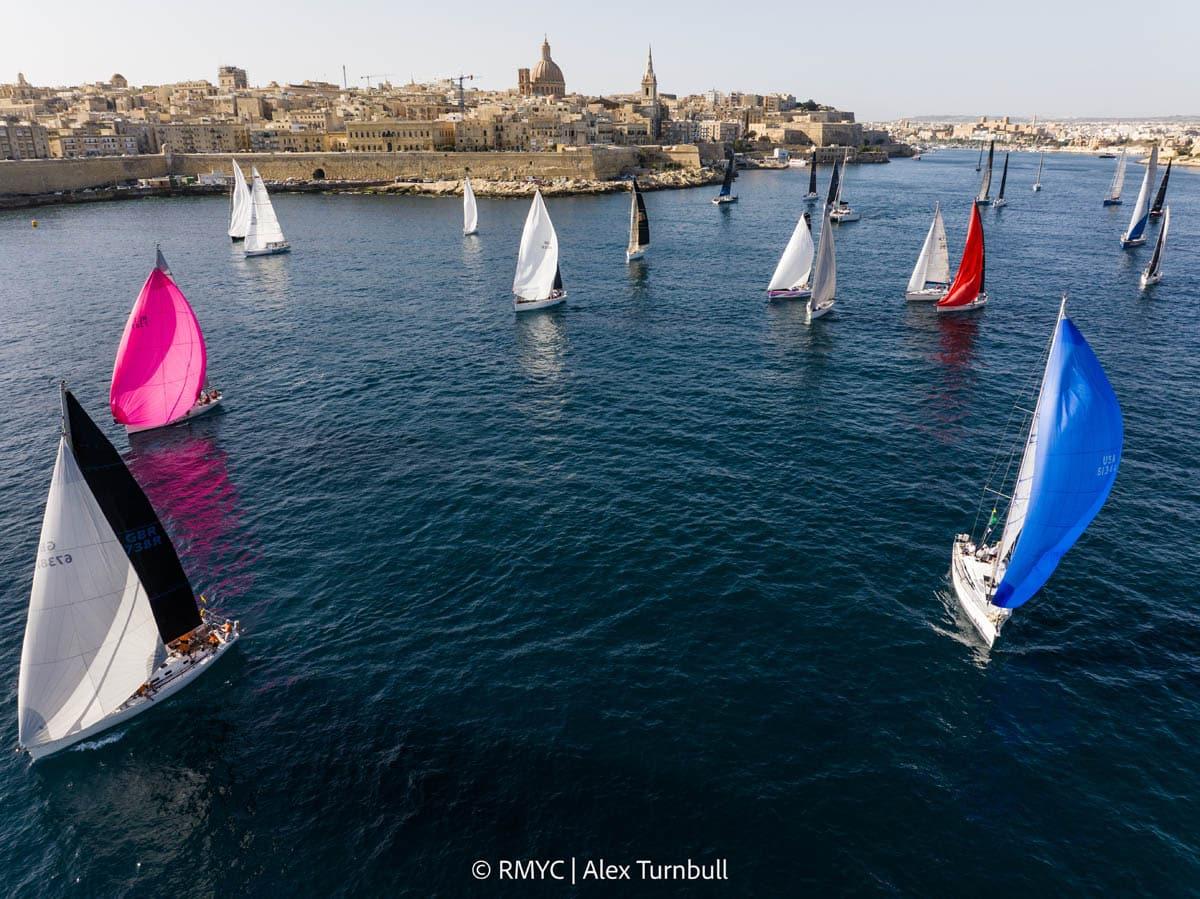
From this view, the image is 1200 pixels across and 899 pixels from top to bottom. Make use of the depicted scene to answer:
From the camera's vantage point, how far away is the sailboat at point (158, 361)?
1663 inches

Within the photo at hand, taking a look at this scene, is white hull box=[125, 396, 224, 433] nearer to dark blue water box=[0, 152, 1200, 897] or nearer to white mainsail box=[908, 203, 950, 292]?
dark blue water box=[0, 152, 1200, 897]

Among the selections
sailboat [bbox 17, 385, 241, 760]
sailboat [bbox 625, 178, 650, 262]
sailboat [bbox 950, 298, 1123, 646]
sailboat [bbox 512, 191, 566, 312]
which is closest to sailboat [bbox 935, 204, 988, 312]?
sailboat [bbox 512, 191, 566, 312]

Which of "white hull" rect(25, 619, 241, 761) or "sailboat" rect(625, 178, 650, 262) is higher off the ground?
"sailboat" rect(625, 178, 650, 262)

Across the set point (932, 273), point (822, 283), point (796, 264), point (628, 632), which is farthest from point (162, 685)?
point (932, 273)

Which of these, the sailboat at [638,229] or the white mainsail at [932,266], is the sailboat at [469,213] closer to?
the sailboat at [638,229]

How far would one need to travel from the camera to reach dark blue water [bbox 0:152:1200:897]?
1978cm

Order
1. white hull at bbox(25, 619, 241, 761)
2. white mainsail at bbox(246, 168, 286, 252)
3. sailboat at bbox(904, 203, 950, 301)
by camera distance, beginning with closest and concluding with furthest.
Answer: white hull at bbox(25, 619, 241, 761) < sailboat at bbox(904, 203, 950, 301) < white mainsail at bbox(246, 168, 286, 252)

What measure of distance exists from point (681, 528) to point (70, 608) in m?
23.2

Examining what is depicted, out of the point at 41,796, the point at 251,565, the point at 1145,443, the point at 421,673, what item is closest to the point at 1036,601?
the point at 1145,443

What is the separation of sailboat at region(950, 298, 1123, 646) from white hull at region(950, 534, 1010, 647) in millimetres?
57

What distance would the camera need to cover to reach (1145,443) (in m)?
42.2

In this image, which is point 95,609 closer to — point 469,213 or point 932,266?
point 932,266

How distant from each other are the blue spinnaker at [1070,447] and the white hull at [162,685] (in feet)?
94.4

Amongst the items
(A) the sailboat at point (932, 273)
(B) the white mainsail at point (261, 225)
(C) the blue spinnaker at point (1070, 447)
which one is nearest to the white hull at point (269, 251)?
(B) the white mainsail at point (261, 225)
